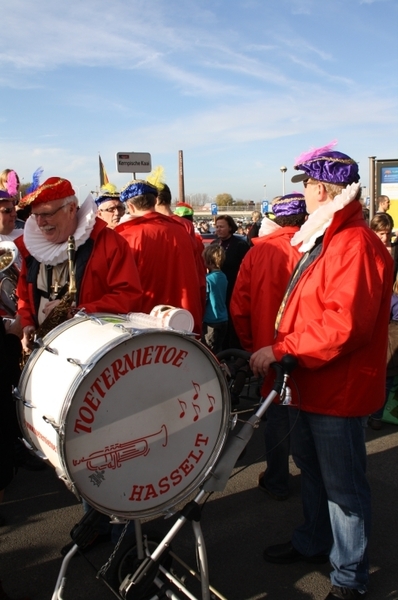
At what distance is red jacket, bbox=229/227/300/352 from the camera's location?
11.0 feet

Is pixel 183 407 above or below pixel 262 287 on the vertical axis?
below

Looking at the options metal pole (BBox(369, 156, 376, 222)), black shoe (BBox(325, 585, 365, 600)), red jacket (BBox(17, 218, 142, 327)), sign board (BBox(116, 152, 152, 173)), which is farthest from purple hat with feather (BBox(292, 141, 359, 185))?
sign board (BBox(116, 152, 152, 173))

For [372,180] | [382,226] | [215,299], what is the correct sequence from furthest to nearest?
[372,180] < [215,299] < [382,226]

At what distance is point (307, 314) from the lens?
8.04 ft

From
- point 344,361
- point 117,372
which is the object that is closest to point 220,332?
point 344,361

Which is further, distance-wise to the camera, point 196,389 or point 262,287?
point 262,287

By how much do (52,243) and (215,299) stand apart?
309 cm

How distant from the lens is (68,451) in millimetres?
1869

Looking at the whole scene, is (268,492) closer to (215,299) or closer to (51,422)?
(51,422)

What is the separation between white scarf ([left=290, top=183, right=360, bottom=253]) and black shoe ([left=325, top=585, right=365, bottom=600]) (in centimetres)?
165

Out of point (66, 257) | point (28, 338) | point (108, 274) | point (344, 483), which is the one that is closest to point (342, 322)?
point (344, 483)

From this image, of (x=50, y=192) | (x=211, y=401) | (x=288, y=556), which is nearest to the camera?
(x=211, y=401)

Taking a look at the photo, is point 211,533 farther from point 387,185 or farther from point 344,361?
point 387,185

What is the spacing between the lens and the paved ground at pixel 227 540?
281 cm
